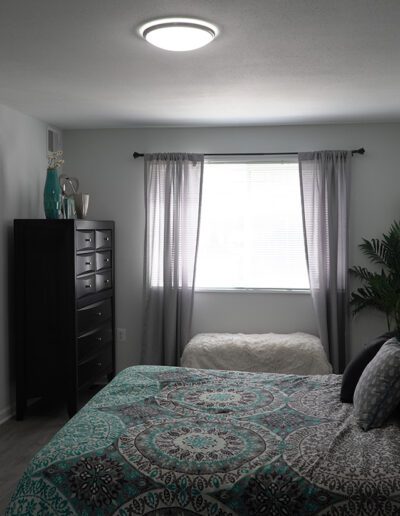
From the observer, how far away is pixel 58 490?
2.28m

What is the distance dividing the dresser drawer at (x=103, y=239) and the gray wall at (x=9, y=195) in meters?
0.61

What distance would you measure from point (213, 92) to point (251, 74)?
1.75ft

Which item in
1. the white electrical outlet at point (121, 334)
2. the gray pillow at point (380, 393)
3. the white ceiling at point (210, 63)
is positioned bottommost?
the white electrical outlet at point (121, 334)

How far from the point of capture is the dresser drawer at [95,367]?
4.75m

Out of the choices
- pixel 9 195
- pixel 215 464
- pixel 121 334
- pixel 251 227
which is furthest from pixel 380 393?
pixel 121 334

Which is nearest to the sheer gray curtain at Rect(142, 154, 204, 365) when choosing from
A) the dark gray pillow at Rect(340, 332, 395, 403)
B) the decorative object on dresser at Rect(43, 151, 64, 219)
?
the decorative object on dresser at Rect(43, 151, 64, 219)

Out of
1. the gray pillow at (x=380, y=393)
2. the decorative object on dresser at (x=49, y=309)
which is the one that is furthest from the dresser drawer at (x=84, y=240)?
the gray pillow at (x=380, y=393)

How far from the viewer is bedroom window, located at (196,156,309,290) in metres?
5.52

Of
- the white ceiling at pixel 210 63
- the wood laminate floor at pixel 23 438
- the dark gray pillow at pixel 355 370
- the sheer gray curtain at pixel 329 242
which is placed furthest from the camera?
the sheer gray curtain at pixel 329 242

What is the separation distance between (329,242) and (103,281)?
2.12 m

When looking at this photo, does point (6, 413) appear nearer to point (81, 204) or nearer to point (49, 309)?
point (49, 309)

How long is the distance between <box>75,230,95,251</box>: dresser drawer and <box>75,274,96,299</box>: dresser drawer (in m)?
0.26

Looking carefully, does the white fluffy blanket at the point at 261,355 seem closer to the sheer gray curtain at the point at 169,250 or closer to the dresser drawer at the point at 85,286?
the sheer gray curtain at the point at 169,250

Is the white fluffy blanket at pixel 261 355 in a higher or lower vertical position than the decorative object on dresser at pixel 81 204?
lower
